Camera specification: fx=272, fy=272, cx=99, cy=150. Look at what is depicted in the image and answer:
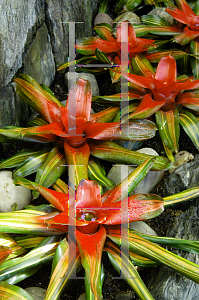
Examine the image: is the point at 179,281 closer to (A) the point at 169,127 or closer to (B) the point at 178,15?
(A) the point at 169,127

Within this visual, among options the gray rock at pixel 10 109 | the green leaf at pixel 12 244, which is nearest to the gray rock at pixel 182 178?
the green leaf at pixel 12 244

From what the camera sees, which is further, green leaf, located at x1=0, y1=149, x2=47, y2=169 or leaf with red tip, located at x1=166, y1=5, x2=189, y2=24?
leaf with red tip, located at x1=166, y1=5, x2=189, y2=24

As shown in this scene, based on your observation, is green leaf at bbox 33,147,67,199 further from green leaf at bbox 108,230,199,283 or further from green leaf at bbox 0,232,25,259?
green leaf at bbox 108,230,199,283

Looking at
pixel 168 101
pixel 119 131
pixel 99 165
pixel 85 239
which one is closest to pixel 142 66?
pixel 168 101

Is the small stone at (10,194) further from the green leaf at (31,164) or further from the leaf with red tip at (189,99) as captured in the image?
the leaf with red tip at (189,99)

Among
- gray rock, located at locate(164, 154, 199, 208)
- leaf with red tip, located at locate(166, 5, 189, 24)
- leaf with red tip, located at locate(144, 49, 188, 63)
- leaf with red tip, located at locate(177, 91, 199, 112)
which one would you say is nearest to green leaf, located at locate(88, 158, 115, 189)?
gray rock, located at locate(164, 154, 199, 208)

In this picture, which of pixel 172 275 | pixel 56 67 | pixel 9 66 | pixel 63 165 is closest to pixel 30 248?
pixel 63 165
